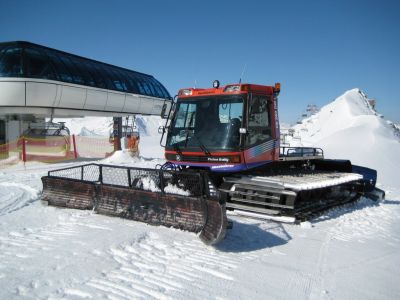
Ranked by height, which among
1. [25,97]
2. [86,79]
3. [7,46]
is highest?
[7,46]

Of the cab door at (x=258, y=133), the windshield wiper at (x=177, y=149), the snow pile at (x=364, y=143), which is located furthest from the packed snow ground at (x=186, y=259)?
the snow pile at (x=364, y=143)

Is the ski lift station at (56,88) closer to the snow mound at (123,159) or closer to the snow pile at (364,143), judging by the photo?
the snow mound at (123,159)

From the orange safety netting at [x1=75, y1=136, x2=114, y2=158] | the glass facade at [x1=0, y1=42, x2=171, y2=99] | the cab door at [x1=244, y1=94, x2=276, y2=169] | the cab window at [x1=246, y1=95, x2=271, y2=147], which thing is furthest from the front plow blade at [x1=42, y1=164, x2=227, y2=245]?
the orange safety netting at [x1=75, y1=136, x2=114, y2=158]

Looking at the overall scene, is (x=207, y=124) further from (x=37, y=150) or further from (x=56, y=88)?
(x=37, y=150)

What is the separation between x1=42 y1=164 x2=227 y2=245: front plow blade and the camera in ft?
17.1

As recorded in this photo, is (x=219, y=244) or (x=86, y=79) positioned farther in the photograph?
(x=86, y=79)

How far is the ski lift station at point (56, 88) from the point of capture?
1458 centimetres

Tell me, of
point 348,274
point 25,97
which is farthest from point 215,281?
point 25,97

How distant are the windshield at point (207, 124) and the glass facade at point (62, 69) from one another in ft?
32.2

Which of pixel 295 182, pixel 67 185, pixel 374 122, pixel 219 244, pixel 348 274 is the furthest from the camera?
pixel 374 122

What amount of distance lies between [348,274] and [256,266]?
1097 mm

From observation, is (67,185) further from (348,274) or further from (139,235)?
(348,274)

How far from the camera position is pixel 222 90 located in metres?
7.34

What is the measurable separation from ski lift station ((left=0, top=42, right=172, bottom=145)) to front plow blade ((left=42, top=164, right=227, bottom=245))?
5.52 metres
